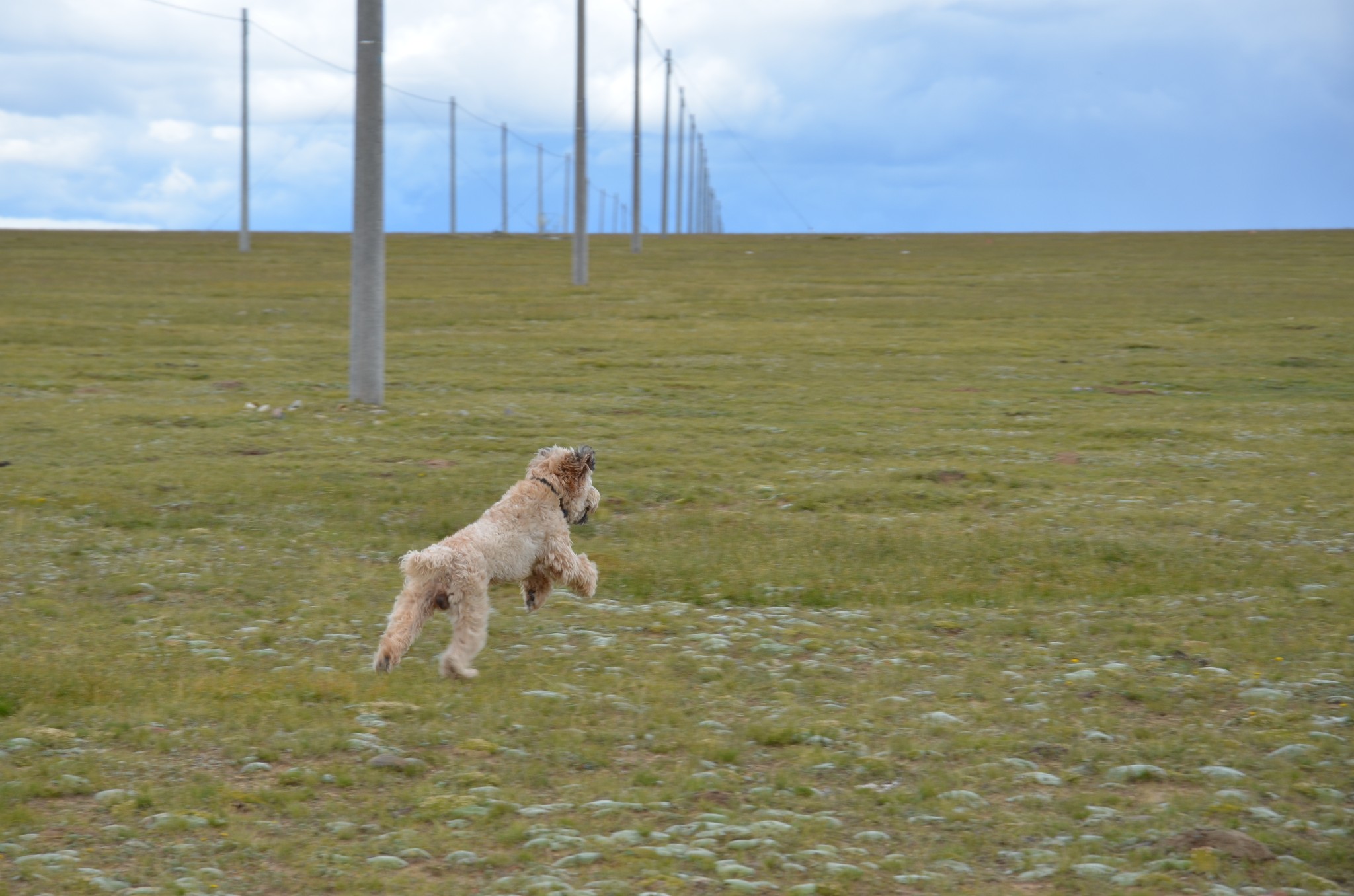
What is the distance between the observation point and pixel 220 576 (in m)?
11.6

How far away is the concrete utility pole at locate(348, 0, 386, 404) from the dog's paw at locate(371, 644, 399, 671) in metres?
13.8

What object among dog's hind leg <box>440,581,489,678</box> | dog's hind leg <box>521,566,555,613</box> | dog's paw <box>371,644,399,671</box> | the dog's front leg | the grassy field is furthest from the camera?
dog's hind leg <box>521,566,555,613</box>

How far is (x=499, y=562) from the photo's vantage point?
30.3 ft

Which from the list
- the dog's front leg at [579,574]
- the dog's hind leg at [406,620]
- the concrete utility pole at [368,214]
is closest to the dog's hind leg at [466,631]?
the dog's hind leg at [406,620]

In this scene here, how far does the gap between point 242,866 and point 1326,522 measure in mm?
12175

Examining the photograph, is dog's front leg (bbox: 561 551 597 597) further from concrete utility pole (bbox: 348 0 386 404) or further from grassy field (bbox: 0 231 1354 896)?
concrete utility pole (bbox: 348 0 386 404)

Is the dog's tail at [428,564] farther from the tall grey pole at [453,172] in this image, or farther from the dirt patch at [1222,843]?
the tall grey pole at [453,172]

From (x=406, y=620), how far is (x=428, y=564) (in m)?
0.39

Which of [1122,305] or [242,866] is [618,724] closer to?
[242,866]

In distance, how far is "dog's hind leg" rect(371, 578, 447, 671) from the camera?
8477mm

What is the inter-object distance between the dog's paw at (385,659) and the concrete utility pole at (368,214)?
542 inches

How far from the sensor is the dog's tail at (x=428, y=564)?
8547 mm

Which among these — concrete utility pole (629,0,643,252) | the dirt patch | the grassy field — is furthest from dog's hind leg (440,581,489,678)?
concrete utility pole (629,0,643,252)

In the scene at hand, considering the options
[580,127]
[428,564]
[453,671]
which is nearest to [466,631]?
[453,671]
